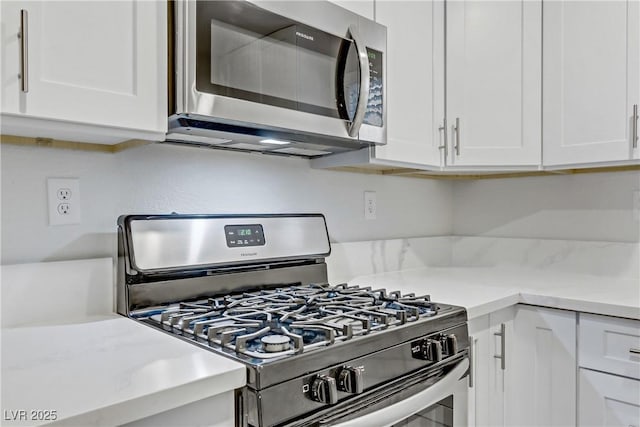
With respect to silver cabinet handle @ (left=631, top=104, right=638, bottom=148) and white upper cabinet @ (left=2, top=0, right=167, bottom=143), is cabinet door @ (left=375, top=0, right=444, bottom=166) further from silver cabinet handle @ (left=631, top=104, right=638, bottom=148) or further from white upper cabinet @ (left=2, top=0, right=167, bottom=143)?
white upper cabinet @ (left=2, top=0, right=167, bottom=143)

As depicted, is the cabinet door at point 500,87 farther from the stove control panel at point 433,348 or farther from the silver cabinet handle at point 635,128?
the stove control panel at point 433,348

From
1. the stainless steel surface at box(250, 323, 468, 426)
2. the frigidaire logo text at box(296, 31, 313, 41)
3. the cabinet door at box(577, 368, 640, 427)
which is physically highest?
the frigidaire logo text at box(296, 31, 313, 41)

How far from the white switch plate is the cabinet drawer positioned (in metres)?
1.45

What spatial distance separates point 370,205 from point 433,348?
0.91 m

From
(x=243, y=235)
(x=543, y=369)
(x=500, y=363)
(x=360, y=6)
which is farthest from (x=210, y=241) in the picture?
(x=543, y=369)

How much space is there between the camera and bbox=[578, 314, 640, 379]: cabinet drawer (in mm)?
1268

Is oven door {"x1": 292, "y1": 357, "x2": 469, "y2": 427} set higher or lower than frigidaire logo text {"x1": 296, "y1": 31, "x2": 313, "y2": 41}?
lower

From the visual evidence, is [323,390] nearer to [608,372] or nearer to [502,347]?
[502,347]

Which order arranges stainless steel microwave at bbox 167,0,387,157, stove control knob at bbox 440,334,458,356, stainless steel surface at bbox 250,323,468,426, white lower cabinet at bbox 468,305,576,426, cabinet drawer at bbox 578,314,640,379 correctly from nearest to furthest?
stainless steel surface at bbox 250,323,468,426
stainless steel microwave at bbox 167,0,387,157
stove control knob at bbox 440,334,458,356
cabinet drawer at bbox 578,314,640,379
white lower cabinet at bbox 468,305,576,426

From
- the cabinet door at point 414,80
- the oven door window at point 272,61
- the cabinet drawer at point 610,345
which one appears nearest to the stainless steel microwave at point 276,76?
the oven door window at point 272,61

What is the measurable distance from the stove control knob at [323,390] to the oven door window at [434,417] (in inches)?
10.0

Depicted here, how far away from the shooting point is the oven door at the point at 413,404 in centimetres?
87

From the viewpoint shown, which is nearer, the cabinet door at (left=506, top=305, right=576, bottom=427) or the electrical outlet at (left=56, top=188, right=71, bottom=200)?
the electrical outlet at (left=56, top=188, right=71, bottom=200)

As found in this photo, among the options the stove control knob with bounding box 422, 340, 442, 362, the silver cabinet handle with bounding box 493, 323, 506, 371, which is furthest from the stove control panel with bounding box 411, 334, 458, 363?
the silver cabinet handle with bounding box 493, 323, 506, 371
